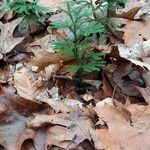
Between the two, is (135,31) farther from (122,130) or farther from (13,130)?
(13,130)

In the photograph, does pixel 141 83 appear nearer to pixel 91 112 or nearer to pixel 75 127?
pixel 91 112

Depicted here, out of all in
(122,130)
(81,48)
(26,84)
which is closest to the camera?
(122,130)

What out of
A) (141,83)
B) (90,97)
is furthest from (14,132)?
(141,83)

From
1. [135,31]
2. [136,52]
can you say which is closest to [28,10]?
[135,31]

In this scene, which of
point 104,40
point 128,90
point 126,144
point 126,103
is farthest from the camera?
point 104,40

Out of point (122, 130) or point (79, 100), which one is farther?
point (79, 100)

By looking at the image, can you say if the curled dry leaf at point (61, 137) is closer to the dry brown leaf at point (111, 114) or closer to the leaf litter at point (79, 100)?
the leaf litter at point (79, 100)

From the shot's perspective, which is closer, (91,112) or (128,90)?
(91,112)

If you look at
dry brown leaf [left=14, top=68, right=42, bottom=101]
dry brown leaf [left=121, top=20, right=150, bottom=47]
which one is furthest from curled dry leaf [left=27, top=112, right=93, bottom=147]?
dry brown leaf [left=121, top=20, right=150, bottom=47]
